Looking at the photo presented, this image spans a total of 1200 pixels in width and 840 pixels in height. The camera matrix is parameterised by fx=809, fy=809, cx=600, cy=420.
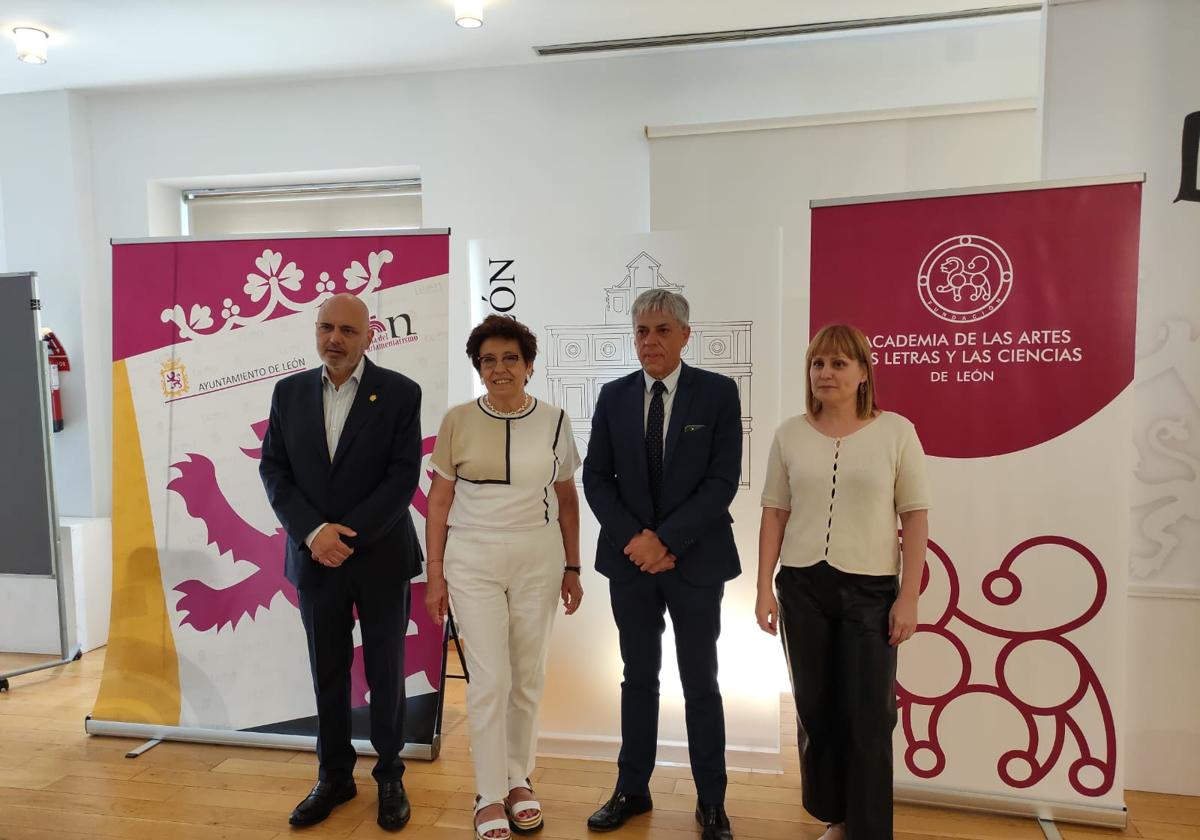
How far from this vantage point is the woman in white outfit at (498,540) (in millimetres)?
2328

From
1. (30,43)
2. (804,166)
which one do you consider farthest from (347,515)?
(30,43)

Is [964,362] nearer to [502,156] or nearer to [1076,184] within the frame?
[1076,184]

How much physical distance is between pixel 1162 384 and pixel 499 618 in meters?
2.39

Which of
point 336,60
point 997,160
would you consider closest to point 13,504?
point 336,60

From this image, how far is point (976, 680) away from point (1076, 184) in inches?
61.1

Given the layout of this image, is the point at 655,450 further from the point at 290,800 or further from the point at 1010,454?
the point at 290,800

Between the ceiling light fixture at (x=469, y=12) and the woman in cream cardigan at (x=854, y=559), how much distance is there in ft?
7.35

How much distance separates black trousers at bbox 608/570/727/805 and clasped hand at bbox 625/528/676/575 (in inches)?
2.2

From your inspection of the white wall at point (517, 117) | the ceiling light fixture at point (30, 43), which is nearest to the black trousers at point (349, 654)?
the white wall at point (517, 117)

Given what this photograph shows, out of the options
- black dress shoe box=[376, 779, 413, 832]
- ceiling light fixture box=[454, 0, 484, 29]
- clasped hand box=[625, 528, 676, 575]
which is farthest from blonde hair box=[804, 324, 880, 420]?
ceiling light fixture box=[454, 0, 484, 29]

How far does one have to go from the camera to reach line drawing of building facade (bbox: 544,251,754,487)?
309 cm

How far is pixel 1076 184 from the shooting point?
239 centimetres

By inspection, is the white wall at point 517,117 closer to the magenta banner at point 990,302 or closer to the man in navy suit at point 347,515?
the magenta banner at point 990,302

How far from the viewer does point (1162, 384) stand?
9.21 ft
